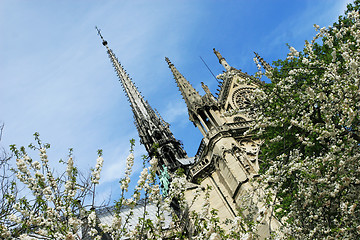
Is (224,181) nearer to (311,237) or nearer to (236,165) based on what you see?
(236,165)

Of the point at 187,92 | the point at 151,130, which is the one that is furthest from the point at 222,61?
the point at 151,130

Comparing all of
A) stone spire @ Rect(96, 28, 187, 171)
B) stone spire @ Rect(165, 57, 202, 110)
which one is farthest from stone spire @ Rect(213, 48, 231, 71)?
stone spire @ Rect(96, 28, 187, 171)

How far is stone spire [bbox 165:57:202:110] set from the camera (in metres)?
24.6

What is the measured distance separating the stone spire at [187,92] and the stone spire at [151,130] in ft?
15.2

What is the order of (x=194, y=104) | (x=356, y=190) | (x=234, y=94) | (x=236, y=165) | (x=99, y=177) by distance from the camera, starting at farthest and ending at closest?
A: (x=234, y=94)
(x=194, y=104)
(x=236, y=165)
(x=99, y=177)
(x=356, y=190)

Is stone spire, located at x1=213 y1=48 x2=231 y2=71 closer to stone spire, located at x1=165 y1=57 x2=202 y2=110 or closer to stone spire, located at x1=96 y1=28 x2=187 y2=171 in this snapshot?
stone spire, located at x1=165 y1=57 x2=202 y2=110

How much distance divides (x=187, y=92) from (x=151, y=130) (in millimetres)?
7815

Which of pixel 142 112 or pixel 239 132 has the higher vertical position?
pixel 142 112

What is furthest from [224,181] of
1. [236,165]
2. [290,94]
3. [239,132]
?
[290,94]

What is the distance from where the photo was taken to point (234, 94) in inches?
1046

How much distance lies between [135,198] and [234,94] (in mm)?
19515

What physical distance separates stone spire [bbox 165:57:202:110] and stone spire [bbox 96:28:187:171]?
15.2ft

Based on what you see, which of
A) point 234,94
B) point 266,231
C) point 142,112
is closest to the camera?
point 266,231

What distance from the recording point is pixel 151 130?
105 feet
